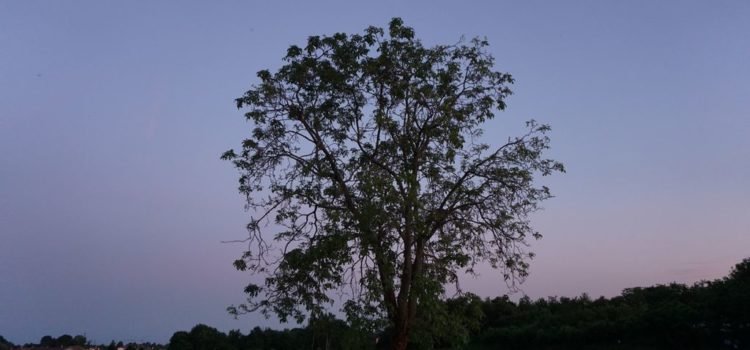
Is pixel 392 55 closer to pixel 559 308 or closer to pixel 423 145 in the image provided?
pixel 423 145

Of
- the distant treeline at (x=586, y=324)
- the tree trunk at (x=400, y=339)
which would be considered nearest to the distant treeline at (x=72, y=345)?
the distant treeline at (x=586, y=324)

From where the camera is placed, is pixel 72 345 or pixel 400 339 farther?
pixel 72 345

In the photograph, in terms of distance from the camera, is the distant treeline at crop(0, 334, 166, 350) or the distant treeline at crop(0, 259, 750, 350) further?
the distant treeline at crop(0, 334, 166, 350)

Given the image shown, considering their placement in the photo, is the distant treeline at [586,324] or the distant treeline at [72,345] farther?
the distant treeline at [72,345]

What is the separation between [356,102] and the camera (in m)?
13.3

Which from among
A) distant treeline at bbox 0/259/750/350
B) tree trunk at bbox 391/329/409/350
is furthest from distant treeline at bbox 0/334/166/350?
tree trunk at bbox 391/329/409/350

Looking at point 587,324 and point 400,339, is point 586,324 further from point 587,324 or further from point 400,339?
point 400,339

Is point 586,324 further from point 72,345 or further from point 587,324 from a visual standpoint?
point 72,345

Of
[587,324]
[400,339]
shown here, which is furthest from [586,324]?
[400,339]

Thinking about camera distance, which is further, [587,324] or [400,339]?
[587,324]

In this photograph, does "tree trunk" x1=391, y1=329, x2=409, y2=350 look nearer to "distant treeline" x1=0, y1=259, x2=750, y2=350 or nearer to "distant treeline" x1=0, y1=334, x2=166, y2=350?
"distant treeline" x1=0, y1=259, x2=750, y2=350

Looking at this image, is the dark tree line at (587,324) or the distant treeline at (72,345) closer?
the dark tree line at (587,324)

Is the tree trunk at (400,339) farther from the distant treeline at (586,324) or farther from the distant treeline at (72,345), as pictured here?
the distant treeline at (72,345)

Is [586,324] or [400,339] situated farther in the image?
[586,324]
